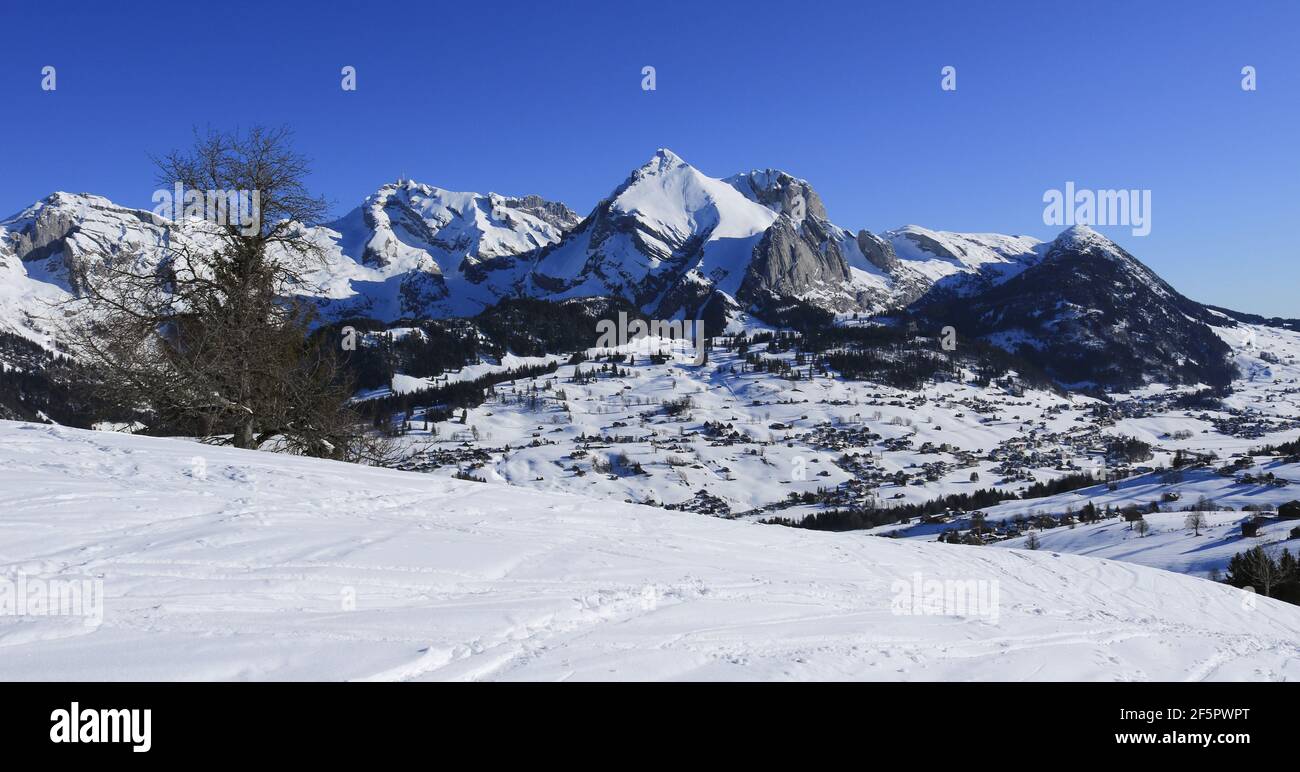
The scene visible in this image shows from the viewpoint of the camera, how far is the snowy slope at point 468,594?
18.2 ft

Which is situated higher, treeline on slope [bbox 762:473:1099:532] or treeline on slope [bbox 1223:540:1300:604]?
treeline on slope [bbox 1223:540:1300:604]

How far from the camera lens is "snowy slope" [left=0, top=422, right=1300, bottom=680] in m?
5.55

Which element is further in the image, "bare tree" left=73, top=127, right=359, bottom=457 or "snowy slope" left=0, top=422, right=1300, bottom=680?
"bare tree" left=73, top=127, right=359, bottom=457

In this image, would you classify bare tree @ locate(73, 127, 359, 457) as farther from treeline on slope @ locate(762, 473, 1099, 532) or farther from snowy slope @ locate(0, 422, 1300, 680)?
treeline on slope @ locate(762, 473, 1099, 532)

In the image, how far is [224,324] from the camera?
16266 millimetres

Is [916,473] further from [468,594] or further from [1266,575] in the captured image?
[468,594]

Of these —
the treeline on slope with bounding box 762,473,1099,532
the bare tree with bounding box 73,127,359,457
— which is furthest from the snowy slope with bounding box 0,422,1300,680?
the treeline on slope with bounding box 762,473,1099,532

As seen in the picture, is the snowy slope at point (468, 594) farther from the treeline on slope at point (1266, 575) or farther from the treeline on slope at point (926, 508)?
the treeline on slope at point (926, 508)

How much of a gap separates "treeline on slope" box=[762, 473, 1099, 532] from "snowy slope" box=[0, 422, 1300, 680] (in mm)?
99970

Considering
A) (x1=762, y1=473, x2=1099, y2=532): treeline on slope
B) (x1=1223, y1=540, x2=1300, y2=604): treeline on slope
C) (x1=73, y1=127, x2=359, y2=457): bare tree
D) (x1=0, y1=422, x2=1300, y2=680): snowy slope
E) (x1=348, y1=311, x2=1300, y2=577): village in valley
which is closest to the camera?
(x1=0, y1=422, x2=1300, y2=680): snowy slope

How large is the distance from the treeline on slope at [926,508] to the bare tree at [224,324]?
9726 centimetres
